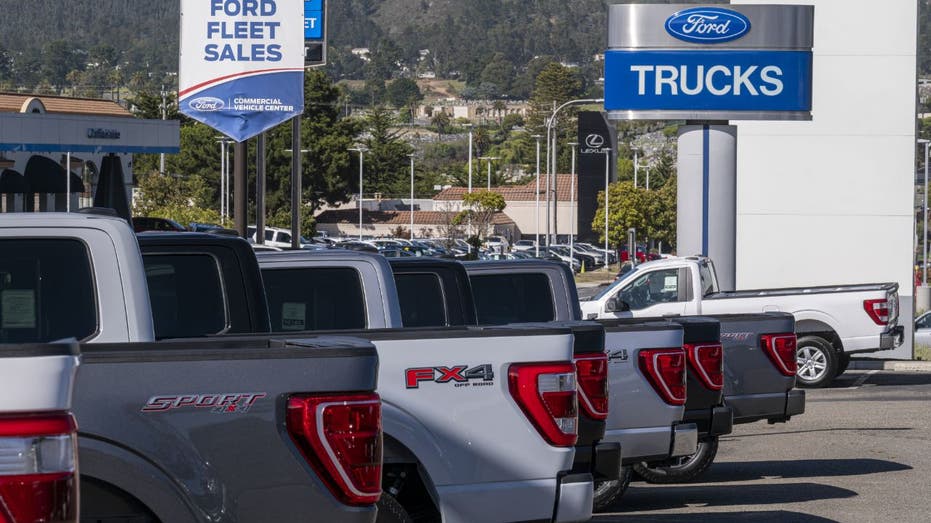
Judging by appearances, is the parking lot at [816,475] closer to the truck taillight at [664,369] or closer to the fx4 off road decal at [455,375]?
the truck taillight at [664,369]

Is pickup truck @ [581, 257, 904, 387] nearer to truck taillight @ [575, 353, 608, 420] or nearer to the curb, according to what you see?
the curb

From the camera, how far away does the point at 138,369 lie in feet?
15.0

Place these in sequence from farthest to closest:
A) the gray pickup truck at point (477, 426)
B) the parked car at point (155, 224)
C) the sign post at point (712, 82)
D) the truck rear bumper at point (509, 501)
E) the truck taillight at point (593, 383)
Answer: the parked car at point (155, 224)
the sign post at point (712, 82)
the truck taillight at point (593, 383)
the truck rear bumper at point (509, 501)
the gray pickup truck at point (477, 426)

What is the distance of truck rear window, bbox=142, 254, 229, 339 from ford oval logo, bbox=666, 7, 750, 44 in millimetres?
19294

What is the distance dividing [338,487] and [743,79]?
21618 mm

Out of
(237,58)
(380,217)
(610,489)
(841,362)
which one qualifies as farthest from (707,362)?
(380,217)

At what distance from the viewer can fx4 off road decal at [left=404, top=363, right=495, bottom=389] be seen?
21.1 ft

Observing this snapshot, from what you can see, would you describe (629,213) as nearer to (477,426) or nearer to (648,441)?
(648,441)

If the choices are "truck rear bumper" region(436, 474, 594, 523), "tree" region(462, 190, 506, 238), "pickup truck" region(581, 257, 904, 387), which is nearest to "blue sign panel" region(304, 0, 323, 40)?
"pickup truck" region(581, 257, 904, 387)

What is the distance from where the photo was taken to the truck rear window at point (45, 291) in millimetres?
5566

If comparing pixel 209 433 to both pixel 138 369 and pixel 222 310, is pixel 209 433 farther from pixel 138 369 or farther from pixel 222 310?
pixel 222 310

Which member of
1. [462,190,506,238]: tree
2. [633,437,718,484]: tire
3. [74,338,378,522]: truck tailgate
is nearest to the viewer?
[74,338,378,522]: truck tailgate

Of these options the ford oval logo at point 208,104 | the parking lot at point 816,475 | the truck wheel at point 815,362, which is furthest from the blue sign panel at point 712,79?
the ford oval logo at point 208,104

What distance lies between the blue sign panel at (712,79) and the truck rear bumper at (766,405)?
515 inches
